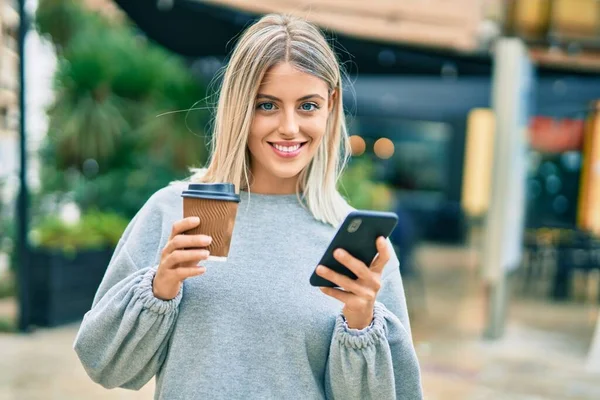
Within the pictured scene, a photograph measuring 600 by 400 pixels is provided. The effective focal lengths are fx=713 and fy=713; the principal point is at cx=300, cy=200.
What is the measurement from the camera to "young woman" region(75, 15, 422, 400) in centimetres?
132

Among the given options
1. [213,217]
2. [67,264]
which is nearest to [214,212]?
[213,217]

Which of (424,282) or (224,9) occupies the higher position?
(224,9)

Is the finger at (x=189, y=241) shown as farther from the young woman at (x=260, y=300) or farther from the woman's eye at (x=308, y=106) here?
the woman's eye at (x=308, y=106)

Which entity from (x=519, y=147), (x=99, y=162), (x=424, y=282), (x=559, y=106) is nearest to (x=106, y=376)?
(x=519, y=147)

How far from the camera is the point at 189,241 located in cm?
118

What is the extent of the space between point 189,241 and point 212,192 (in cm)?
9

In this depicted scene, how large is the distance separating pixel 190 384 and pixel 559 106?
10745mm

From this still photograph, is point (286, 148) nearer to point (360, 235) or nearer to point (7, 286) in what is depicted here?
point (360, 235)

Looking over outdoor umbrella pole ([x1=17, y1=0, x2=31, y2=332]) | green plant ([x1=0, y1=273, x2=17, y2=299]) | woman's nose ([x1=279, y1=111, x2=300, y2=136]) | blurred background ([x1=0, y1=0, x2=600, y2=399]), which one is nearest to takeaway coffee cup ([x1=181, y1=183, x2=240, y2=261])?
woman's nose ([x1=279, y1=111, x2=300, y2=136])

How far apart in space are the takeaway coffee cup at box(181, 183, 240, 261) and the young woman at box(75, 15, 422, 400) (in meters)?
0.12

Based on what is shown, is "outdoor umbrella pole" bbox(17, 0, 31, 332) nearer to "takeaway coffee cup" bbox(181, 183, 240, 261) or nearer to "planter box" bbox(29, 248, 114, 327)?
"planter box" bbox(29, 248, 114, 327)

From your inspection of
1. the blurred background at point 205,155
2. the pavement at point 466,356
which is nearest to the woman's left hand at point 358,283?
the blurred background at point 205,155

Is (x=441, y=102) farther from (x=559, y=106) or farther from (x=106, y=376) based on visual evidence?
(x=106, y=376)

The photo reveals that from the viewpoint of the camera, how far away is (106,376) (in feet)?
4.65
